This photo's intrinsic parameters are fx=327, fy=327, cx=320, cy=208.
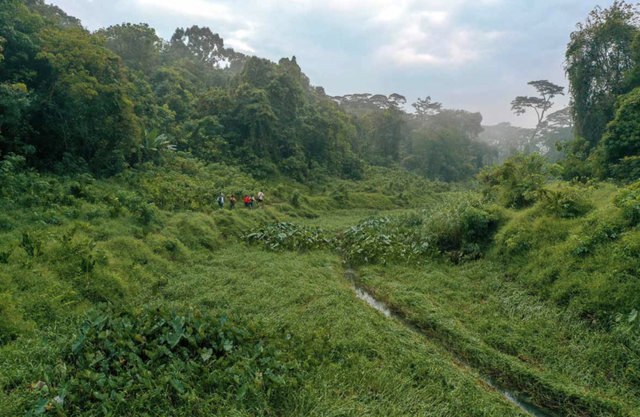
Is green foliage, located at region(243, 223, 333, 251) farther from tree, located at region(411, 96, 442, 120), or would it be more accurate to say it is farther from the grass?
tree, located at region(411, 96, 442, 120)

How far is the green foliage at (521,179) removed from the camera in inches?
448

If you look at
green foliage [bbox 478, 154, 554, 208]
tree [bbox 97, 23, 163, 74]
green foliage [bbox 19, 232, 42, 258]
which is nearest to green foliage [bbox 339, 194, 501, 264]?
green foliage [bbox 478, 154, 554, 208]

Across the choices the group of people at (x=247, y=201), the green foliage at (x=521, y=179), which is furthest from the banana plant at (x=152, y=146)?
the green foliage at (x=521, y=179)

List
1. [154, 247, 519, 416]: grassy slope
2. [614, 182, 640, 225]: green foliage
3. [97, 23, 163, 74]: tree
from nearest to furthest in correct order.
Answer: [154, 247, 519, 416]: grassy slope → [614, 182, 640, 225]: green foliage → [97, 23, 163, 74]: tree

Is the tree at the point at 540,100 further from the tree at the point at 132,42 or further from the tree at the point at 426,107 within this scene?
the tree at the point at 132,42

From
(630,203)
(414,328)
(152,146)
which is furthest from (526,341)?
(152,146)

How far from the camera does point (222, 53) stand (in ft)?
167

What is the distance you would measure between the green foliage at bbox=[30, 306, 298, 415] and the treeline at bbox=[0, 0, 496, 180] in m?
9.61

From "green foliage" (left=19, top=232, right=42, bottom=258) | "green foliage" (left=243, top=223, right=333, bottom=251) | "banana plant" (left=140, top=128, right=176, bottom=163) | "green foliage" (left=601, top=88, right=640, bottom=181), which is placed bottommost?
"green foliage" (left=243, top=223, right=333, bottom=251)

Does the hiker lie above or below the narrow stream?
above

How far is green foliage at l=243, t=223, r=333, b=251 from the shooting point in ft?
40.2

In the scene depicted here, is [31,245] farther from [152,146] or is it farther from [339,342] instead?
[152,146]

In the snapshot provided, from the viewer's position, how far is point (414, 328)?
7.18m

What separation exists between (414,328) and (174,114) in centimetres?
2388
